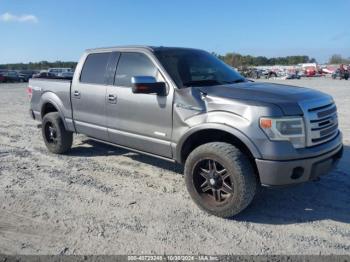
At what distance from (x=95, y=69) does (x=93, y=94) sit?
44cm

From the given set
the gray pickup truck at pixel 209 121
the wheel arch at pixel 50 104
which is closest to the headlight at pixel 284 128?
the gray pickup truck at pixel 209 121

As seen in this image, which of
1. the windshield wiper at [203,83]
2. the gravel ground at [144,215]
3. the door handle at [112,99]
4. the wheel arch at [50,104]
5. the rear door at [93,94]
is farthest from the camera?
the wheel arch at [50,104]

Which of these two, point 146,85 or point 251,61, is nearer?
point 146,85

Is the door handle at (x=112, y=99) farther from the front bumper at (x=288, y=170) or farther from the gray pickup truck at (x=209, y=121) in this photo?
the front bumper at (x=288, y=170)

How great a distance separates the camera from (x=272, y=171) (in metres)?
3.80

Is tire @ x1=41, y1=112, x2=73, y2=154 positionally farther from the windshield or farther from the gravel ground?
the windshield

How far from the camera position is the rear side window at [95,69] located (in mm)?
5750

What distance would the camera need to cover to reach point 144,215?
14.0 feet

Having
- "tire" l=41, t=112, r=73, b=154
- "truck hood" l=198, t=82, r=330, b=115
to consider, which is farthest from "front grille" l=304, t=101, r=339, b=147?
"tire" l=41, t=112, r=73, b=154

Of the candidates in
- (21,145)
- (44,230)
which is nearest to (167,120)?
(44,230)

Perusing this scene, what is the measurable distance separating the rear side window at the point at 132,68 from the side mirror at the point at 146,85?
300 millimetres

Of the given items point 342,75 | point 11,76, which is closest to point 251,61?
point 342,75

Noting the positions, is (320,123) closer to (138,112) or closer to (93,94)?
(138,112)

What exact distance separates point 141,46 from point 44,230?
9.10ft
